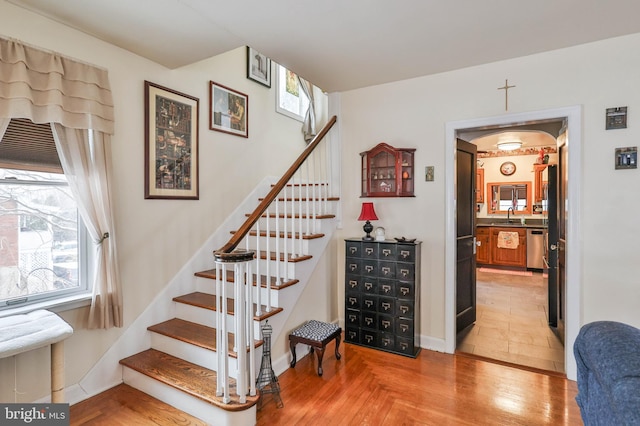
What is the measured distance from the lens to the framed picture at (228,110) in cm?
337

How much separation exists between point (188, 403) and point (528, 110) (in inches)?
139

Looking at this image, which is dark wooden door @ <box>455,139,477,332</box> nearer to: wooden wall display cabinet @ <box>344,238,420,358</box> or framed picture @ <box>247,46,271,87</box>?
wooden wall display cabinet @ <box>344,238,420,358</box>

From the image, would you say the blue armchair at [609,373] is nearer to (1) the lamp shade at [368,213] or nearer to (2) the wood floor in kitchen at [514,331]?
(2) the wood floor in kitchen at [514,331]

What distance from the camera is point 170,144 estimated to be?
9.68ft

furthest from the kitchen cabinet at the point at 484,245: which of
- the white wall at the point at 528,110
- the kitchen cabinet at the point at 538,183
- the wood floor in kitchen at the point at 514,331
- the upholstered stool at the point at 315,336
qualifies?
the upholstered stool at the point at 315,336

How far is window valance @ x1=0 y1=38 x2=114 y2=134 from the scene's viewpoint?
1943 millimetres

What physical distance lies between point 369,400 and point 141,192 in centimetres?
247

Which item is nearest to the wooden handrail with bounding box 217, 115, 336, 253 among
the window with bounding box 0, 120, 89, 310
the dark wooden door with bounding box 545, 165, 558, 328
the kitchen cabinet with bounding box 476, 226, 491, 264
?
the window with bounding box 0, 120, 89, 310

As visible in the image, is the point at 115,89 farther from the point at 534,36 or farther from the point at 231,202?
the point at 534,36

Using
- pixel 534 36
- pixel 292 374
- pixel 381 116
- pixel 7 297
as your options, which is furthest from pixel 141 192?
pixel 534 36

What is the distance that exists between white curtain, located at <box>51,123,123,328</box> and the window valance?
11 cm

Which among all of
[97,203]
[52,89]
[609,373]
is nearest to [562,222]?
[609,373]

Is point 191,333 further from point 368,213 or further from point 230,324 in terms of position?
point 368,213

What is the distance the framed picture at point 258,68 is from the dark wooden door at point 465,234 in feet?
8.09
